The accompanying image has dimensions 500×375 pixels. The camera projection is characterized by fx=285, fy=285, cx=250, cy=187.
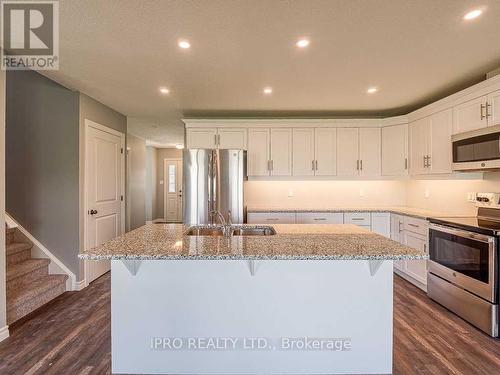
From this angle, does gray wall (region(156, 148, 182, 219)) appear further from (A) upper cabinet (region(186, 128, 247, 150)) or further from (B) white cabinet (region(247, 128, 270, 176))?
(B) white cabinet (region(247, 128, 270, 176))

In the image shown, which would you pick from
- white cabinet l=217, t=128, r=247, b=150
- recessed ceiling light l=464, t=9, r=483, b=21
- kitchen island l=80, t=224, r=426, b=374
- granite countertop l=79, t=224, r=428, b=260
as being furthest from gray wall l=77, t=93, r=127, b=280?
recessed ceiling light l=464, t=9, r=483, b=21

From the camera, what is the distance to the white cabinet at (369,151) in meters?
4.46

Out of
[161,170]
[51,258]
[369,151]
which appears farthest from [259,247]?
[161,170]

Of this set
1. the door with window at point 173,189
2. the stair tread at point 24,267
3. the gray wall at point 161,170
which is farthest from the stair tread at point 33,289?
the gray wall at point 161,170

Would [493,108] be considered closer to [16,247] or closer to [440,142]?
[440,142]

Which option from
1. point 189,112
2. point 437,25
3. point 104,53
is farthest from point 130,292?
point 189,112

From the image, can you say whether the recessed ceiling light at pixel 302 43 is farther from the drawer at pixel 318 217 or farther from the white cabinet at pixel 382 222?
the white cabinet at pixel 382 222

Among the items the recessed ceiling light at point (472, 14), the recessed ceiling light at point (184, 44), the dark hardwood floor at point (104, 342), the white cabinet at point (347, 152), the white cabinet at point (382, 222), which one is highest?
the recessed ceiling light at point (472, 14)

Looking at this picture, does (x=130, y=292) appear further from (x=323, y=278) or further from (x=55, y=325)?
(x=55, y=325)

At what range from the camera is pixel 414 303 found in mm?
3117

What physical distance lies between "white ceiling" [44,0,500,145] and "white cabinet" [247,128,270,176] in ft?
1.78

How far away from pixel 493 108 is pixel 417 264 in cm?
191

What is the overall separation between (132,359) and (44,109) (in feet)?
10.5

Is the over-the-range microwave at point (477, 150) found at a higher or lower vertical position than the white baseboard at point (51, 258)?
higher
